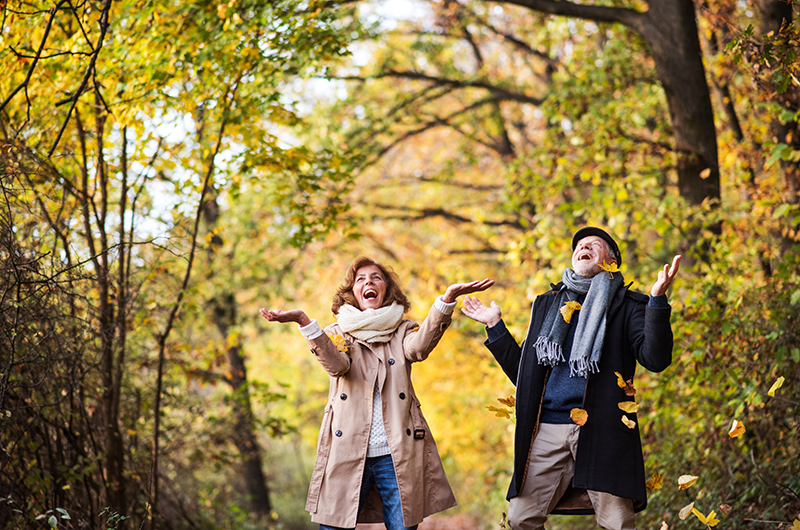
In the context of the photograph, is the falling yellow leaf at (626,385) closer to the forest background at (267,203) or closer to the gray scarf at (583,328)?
the gray scarf at (583,328)

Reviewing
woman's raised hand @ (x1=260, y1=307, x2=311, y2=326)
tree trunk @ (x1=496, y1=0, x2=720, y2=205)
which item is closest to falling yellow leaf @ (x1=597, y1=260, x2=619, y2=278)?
woman's raised hand @ (x1=260, y1=307, x2=311, y2=326)

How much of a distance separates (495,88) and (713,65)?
146 inches

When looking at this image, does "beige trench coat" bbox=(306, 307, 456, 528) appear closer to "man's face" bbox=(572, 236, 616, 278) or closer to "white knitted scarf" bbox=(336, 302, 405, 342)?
"white knitted scarf" bbox=(336, 302, 405, 342)

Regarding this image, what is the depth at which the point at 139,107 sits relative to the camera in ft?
14.9

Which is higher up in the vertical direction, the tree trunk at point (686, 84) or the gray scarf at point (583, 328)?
the tree trunk at point (686, 84)

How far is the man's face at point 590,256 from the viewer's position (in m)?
3.35

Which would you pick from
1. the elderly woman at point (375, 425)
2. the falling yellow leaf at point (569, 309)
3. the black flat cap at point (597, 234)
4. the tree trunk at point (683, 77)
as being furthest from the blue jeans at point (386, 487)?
the tree trunk at point (683, 77)

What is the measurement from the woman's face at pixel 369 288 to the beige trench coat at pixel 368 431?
21 cm

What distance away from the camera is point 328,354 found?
11.0 ft

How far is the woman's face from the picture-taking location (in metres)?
3.68

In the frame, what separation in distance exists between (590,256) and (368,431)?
4.67ft

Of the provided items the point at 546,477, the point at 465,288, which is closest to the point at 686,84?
the point at 465,288

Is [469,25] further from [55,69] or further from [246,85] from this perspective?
[55,69]

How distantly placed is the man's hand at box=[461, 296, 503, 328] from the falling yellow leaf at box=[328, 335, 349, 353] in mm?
648
